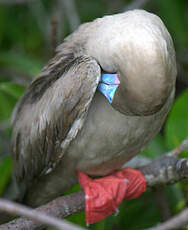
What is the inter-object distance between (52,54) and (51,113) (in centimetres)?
112

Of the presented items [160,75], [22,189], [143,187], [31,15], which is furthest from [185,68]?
[160,75]

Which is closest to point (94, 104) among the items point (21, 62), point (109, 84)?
point (109, 84)

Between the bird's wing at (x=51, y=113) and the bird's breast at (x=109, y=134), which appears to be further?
the bird's breast at (x=109, y=134)

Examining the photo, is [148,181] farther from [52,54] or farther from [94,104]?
[52,54]

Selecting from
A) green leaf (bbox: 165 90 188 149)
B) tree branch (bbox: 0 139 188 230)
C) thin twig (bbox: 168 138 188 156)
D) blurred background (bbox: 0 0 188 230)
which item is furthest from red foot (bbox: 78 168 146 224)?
green leaf (bbox: 165 90 188 149)

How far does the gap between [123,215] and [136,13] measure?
6.27 ft

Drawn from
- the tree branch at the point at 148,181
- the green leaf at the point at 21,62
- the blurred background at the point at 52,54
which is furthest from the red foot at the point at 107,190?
the green leaf at the point at 21,62

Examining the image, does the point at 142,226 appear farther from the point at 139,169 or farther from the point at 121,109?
the point at 121,109

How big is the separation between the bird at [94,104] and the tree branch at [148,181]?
0.26 m

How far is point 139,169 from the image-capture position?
312cm

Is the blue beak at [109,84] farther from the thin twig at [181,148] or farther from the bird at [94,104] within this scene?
the thin twig at [181,148]

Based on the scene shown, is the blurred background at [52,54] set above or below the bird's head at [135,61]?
below

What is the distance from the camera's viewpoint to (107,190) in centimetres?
297

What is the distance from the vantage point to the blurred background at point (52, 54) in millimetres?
3262
